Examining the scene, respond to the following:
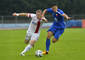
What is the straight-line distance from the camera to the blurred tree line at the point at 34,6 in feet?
181

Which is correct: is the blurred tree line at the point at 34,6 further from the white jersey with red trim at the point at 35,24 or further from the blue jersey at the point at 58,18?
the white jersey with red trim at the point at 35,24

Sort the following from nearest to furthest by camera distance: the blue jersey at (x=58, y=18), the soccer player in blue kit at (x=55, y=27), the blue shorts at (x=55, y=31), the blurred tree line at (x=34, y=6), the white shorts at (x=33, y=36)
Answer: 1. the white shorts at (x=33, y=36)
2. the blue jersey at (x=58, y=18)
3. the soccer player in blue kit at (x=55, y=27)
4. the blue shorts at (x=55, y=31)
5. the blurred tree line at (x=34, y=6)

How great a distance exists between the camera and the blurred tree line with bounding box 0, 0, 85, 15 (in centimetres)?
5518

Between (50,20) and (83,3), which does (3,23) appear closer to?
(50,20)

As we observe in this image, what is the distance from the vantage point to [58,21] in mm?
11273

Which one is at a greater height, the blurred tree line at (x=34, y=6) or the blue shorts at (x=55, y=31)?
the blurred tree line at (x=34, y=6)

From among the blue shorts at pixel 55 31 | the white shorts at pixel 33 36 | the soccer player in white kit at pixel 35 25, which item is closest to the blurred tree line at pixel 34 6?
the blue shorts at pixel 55 31

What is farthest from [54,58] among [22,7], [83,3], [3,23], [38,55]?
[83,3]

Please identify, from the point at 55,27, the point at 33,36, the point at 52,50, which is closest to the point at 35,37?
the point at 33,36

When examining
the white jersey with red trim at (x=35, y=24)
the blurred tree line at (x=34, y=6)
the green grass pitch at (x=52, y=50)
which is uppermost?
the blurred tree line at (x=34, y=6)

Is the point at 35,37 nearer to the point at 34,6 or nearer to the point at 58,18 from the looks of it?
the point at 58,18

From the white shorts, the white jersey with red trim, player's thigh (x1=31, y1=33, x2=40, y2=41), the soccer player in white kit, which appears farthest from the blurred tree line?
player's thigh (x1=31, y1=33, x2=40, y2=41)

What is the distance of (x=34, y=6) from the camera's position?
2275 inches

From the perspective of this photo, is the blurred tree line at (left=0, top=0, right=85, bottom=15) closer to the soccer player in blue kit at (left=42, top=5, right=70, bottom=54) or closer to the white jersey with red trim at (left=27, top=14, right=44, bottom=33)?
the soccer player in blue kit at (left=42, top=5, right=70, bottom=54)
